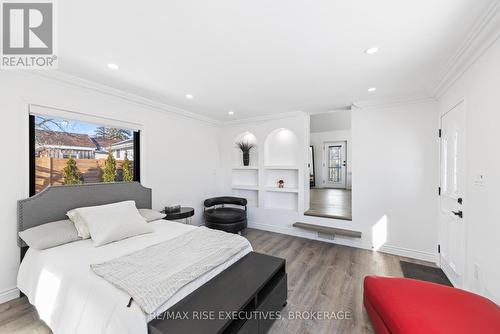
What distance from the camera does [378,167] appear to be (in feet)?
11.1

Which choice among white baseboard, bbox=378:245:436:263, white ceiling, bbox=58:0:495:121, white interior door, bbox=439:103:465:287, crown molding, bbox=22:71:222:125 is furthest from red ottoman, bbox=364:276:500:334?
crown molding, bbox=22:71:222:125

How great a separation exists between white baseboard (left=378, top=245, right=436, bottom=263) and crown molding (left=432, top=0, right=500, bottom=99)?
2.42m

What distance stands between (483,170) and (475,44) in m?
1.10

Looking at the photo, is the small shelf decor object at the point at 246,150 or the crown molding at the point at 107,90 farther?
the small shelf decor object at the point at 246,150

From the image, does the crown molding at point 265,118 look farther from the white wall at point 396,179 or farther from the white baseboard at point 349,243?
the white baseboard at point 349,243

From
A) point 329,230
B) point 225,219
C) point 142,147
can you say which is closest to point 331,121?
point 329,230

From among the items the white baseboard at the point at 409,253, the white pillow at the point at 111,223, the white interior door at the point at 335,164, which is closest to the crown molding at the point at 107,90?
the white pillow at the point at 111,223

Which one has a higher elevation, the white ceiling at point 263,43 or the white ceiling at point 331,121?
the white ceiling at point 331,121

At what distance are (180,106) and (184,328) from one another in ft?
11.1

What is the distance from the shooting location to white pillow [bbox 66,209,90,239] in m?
2.17

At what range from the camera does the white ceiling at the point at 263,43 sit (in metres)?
1.42

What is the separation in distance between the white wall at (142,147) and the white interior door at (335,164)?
507cm

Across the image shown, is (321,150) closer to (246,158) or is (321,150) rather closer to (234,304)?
(246,158)

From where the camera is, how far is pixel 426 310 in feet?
4.50
